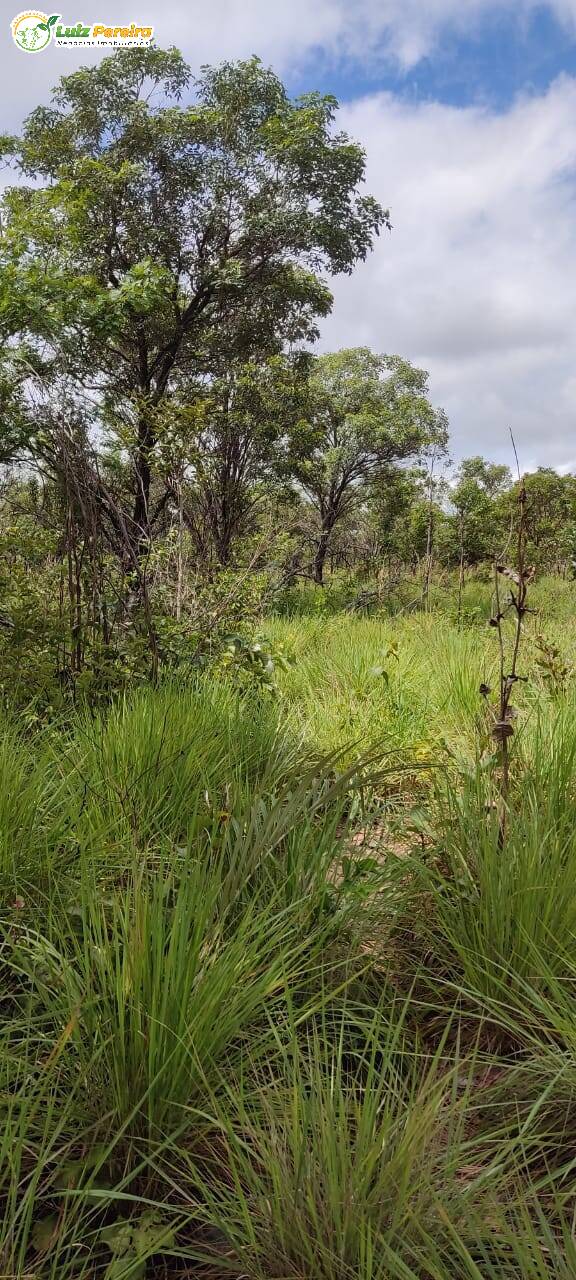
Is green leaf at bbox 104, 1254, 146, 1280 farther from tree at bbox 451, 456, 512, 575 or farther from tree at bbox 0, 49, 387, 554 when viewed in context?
tree at bbox 451, 456, 512, 575

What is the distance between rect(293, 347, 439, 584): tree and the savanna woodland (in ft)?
17.7

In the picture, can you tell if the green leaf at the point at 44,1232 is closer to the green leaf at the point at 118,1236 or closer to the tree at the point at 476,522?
the green leaf at the point at 118,1236

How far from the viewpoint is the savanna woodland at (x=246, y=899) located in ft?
3.55

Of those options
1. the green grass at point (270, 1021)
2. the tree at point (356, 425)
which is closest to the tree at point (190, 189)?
the tree at point (356, 425)

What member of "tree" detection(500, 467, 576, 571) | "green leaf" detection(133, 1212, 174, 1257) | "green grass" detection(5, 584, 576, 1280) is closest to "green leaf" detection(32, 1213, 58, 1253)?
"green grass" detection(5, 584, 576, 1280)

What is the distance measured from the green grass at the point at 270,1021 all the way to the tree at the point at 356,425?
10.6 m

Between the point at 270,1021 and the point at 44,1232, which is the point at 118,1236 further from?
the point at 270,1021

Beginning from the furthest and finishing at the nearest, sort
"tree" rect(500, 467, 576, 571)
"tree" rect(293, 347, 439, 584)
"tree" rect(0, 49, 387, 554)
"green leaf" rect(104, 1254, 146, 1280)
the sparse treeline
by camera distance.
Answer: "tree" rect(500, 467, 576, 571) < "tree" rect(293, 347, 439, 584) < "tree" rect(0, 49, 387, 554) < the sparse treeline < "green leaf" rect(104, 1254, 146, 1280)

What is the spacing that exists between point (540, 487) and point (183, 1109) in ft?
52.1

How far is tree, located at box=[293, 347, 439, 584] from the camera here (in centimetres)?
1273

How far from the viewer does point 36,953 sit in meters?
1.54

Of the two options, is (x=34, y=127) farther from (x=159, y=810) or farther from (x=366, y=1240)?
(x=366, y=1240)

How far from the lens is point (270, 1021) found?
130 centimetres

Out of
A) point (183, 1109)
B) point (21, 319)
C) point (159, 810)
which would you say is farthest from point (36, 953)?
point (21, 319)
